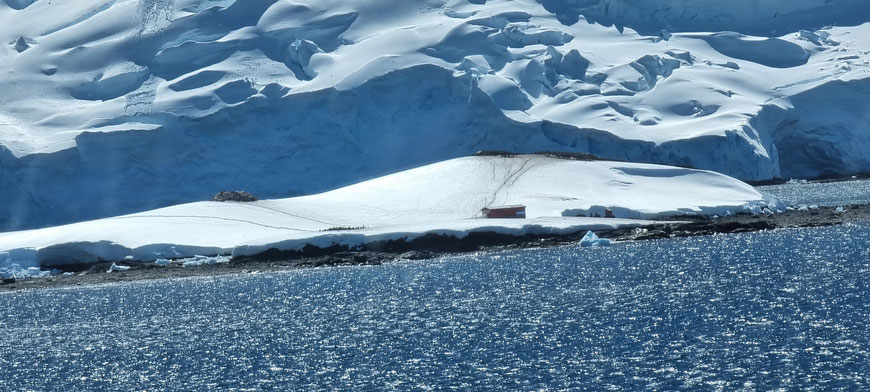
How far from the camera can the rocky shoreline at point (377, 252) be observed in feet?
166

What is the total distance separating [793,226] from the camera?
52875 mm

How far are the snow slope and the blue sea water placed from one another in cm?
367

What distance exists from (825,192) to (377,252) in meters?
30.7

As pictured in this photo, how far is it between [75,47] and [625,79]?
3692 centimetres

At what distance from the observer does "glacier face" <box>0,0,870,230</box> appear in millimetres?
74438

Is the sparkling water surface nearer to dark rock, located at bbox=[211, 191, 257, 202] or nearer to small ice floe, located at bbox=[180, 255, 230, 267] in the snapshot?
dark rock, located at bbox=[211, 191, 257, 202]

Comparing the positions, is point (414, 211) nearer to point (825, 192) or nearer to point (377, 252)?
point (377, 252)

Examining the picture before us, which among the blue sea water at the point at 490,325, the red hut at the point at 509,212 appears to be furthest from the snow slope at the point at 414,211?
the blue sea water at the point at 490,325

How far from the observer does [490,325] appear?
32.3 meters

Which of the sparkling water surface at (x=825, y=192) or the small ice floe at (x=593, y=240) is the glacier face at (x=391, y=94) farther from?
the small ice floe at (x=593, y=240)

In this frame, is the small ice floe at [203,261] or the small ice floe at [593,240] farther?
the small ice floe at [203,261]

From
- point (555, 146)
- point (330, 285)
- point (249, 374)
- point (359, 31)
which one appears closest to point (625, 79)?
point (555, 146)

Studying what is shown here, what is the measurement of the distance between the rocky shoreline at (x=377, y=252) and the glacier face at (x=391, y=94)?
67.2 ft

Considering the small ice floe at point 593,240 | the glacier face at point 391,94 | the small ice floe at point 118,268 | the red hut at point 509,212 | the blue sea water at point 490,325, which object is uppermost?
the glacier face at point 391,94
